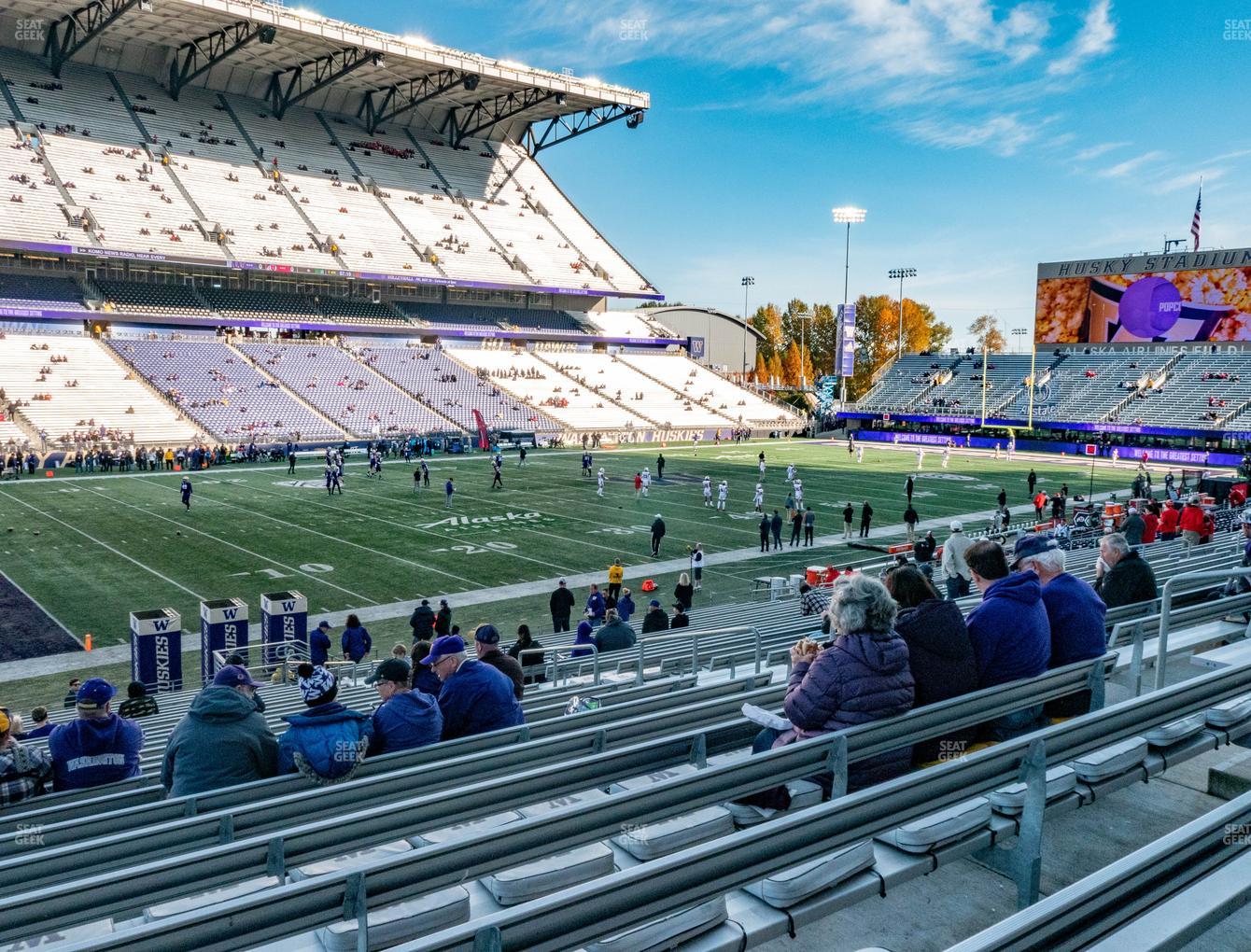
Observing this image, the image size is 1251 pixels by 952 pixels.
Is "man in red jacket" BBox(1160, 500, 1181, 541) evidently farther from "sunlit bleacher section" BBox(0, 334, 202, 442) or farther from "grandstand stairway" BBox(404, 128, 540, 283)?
"grandstand stairway" BBox(404, 128, 540, 283)

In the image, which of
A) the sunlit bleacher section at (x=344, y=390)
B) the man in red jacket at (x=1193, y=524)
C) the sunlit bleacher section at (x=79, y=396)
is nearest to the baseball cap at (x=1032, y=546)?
the man in red jacket at (x=1193, y=524)

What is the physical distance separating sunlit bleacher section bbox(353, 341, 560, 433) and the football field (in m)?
11.0

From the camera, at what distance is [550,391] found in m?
60.6

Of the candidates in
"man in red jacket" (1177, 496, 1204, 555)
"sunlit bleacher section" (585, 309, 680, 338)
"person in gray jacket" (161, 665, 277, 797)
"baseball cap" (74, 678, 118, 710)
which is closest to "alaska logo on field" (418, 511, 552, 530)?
"man in red jacket" (1177, 496, 1204, 555)

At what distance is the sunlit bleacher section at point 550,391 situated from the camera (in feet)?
189

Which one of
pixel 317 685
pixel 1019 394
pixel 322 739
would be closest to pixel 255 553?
pixel 317 685

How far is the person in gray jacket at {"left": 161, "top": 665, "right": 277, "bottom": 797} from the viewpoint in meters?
4.24

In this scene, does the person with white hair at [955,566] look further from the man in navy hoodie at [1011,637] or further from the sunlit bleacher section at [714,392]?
the sunlit bleacher section at [714,392]

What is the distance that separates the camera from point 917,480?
3988cm

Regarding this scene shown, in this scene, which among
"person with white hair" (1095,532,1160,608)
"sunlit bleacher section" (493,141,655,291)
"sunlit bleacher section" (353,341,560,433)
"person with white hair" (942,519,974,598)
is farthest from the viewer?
"sunlit bleacher section" (493,141,655,291)

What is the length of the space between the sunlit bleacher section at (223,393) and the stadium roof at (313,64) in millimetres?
20510

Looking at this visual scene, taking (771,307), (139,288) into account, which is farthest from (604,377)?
(771,307)

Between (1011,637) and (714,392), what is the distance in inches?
2587

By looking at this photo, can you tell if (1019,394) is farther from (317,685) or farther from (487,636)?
(317,685)
